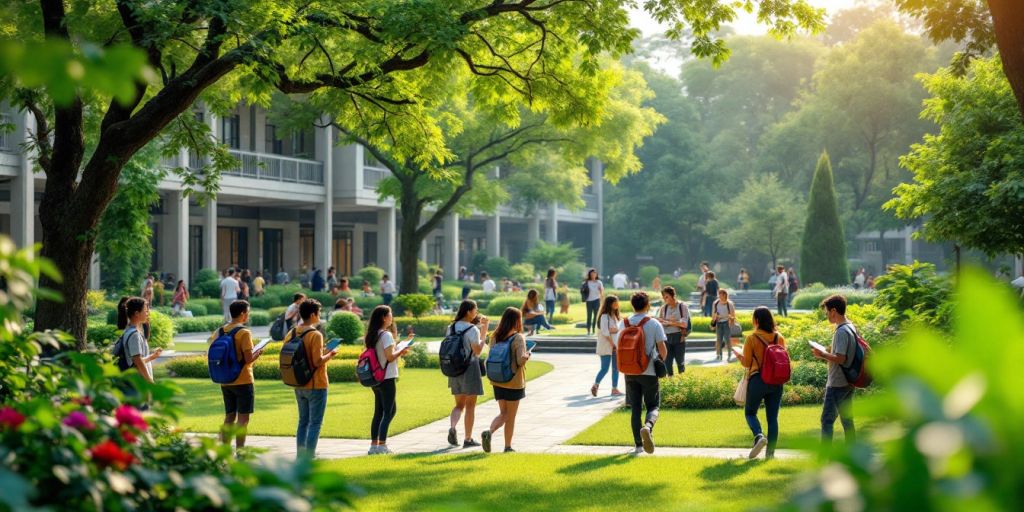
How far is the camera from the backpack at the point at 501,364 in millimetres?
11172

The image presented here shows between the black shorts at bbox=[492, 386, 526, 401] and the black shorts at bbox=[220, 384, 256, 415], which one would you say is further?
the black shorts at bbox=[492, 386, 526, 401]

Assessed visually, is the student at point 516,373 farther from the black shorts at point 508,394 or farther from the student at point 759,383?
the student at point 759,383

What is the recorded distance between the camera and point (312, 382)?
10320 mm

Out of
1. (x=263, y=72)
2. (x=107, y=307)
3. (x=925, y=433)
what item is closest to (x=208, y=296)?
(x=107, y=307)

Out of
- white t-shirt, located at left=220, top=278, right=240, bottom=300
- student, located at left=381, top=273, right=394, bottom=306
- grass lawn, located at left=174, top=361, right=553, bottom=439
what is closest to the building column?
student, located at left=381, top=273, right=394, bottom=306

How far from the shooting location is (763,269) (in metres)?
74.3

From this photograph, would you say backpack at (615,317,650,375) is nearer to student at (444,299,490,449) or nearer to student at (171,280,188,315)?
student at (444,299,490,449)

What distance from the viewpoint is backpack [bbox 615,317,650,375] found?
11.0m

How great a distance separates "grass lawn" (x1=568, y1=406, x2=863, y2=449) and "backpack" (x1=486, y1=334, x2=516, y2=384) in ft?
5.03

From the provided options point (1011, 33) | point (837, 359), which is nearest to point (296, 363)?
point (837, 359)

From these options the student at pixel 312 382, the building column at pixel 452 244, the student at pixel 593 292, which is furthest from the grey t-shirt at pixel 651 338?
the building column at pixel 452 244

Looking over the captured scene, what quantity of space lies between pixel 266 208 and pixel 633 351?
126 feet

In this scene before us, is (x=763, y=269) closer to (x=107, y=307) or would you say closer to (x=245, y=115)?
(x=245, y=115)

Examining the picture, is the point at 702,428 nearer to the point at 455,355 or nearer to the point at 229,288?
the point at 455,355
